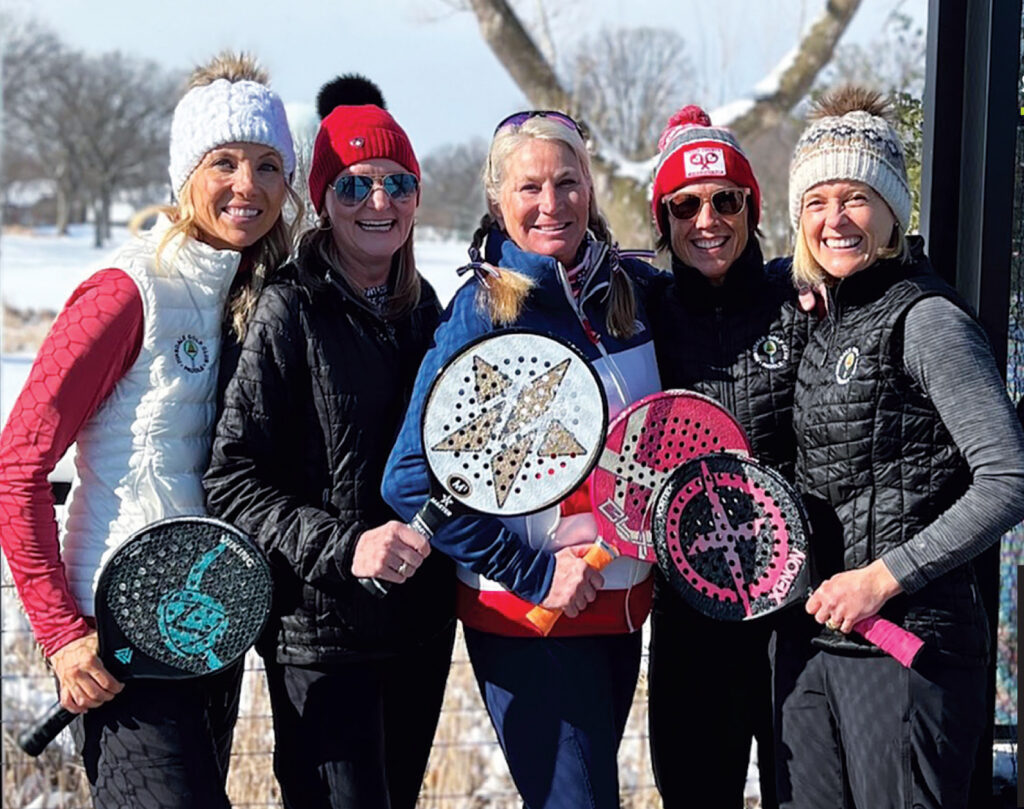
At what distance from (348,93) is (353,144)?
285 mm

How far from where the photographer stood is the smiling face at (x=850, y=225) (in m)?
2.73

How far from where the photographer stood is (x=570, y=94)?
1524 centimetres

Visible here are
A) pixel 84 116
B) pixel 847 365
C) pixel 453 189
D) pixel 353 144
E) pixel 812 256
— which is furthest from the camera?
pixel 84 116

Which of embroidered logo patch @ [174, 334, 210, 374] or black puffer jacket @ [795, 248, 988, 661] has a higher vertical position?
embroidered logo patch @ [174, 334, 210, 374]

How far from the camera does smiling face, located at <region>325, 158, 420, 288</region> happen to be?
285 cm

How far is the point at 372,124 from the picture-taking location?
293 centimetres

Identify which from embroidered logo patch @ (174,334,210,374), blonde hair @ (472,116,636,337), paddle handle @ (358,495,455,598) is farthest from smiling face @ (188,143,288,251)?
paddle handle @ (358,495,455,598)

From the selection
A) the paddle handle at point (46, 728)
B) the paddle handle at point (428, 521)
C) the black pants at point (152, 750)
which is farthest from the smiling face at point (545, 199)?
the paddle handle at point (46, 728)

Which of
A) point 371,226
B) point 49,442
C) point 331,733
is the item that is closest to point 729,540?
point 331,733

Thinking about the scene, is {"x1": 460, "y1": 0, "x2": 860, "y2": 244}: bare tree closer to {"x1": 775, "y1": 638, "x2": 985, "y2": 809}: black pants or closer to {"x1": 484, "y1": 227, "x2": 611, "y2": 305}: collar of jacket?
{"x1": 484, "y1": 227, "x2": 611, "y2": 305}: collar of jacket

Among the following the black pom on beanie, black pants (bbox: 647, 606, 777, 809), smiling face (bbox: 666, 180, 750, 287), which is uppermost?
the black pom on beanie

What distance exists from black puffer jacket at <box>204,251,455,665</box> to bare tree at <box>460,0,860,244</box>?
1103cm

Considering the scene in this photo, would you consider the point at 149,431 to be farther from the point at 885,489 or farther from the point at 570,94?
the point at 570,94

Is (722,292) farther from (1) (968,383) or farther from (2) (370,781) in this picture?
(2) (370,781)
